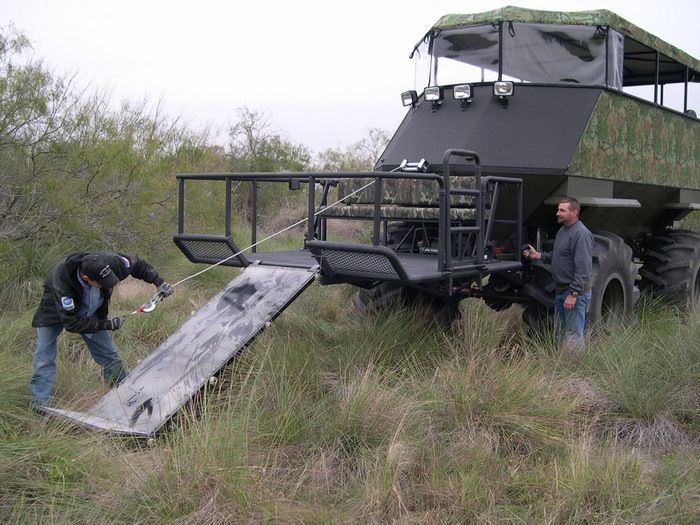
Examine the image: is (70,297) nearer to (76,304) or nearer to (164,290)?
(76,304)

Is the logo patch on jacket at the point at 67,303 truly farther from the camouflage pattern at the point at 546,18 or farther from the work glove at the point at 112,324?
the camouflage pattern at the point at 546,18

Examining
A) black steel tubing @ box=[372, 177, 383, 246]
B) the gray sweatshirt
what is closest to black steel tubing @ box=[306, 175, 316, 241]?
black steel tubing @ box=[372, 177, 383, 246]

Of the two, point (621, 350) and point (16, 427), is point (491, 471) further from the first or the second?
point (16, 427)

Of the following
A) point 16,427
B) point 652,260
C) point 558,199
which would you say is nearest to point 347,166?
point 652,260

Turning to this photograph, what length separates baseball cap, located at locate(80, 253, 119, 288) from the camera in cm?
538

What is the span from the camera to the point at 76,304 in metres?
5.70

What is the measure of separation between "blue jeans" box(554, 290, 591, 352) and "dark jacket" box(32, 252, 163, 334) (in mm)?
3436

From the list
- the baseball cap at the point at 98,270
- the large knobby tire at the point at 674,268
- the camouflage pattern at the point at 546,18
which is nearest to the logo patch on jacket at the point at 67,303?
the baseball cap at the point at 98,270

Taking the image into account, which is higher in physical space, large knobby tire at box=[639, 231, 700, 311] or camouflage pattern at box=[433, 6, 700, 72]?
camouflage pattern at box=[433, 6, 700, 72]

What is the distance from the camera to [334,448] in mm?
4422

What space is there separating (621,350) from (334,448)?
2511mm

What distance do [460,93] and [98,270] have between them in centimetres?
346

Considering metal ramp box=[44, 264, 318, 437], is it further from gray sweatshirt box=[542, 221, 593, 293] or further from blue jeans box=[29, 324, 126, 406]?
gray sweatshirt box=[542, 221, 593, 293]

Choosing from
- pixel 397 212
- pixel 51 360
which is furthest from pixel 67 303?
pixel 397 212
